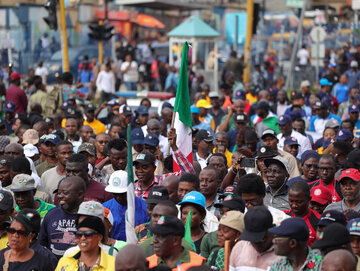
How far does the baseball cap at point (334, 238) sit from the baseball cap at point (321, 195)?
2.63m

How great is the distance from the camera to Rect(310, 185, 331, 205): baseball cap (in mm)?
9070

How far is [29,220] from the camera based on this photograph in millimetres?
7480

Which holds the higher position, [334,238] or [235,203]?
[334,238]

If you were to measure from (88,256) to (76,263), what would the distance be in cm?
11

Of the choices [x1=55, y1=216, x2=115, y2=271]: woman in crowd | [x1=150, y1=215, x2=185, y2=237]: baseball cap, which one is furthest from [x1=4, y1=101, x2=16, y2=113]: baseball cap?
[x1=150, y1=215, x2=185, y2=237]: baseball cap

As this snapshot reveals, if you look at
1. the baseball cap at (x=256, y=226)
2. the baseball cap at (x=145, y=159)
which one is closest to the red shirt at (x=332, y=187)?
the baseball cap at (x=145, y=159)

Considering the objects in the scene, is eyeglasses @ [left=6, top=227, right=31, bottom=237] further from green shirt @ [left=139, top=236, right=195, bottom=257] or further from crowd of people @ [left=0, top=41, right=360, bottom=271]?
Answer: green shirt @ [left=139, top=236, right=195, bottom=257]

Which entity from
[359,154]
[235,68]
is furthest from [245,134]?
[235,68]

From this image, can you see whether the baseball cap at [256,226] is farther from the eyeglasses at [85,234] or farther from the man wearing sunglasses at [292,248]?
the eyeglasses at [85,234]

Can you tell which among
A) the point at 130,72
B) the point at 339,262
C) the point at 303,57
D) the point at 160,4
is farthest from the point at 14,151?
the point at 303,57

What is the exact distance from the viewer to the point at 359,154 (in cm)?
1033

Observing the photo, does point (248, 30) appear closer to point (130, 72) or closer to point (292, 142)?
point (130, 72)

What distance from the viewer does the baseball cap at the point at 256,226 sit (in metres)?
6.76

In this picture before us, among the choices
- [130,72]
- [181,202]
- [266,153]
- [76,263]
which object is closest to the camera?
[76,263]
